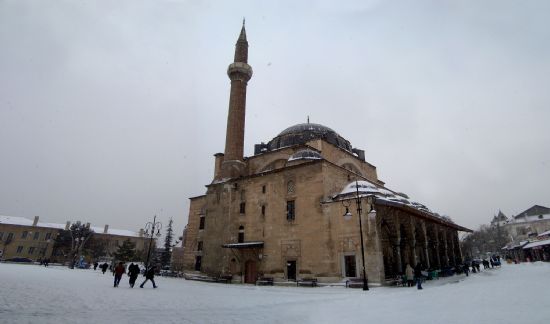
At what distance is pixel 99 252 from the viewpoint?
186 feet

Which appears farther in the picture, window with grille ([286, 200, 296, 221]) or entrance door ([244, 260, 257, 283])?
entrance door ([244, 260, 257, 283])

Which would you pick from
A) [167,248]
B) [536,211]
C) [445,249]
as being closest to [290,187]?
[445,249]

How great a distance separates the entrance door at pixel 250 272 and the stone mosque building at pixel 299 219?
72mm

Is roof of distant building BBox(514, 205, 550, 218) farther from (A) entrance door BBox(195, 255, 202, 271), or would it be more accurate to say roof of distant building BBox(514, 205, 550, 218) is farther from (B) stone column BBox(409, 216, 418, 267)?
(A) entrance door BBox(195, 255, 202, 271)

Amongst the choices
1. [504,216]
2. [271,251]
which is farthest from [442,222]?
[504,216]

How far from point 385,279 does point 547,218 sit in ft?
218

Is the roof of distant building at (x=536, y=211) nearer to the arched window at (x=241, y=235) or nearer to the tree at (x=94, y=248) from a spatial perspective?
the arched window at (x=241, y=235)

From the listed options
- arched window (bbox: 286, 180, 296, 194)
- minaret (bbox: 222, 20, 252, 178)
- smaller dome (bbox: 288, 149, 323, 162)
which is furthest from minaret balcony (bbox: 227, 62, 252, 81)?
arched window (bbox: 286, 180, 296, 194)

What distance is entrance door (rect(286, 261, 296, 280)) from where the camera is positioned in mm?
20203

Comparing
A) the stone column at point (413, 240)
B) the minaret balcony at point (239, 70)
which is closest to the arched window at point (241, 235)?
the stone column at point (413, 240)

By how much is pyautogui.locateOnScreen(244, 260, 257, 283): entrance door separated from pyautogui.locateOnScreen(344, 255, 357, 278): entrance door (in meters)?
7.43

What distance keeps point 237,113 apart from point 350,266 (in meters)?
16.6

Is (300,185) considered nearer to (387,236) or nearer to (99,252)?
(387,236)

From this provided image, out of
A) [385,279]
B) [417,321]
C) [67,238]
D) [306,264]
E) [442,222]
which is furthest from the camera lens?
[67,238]
